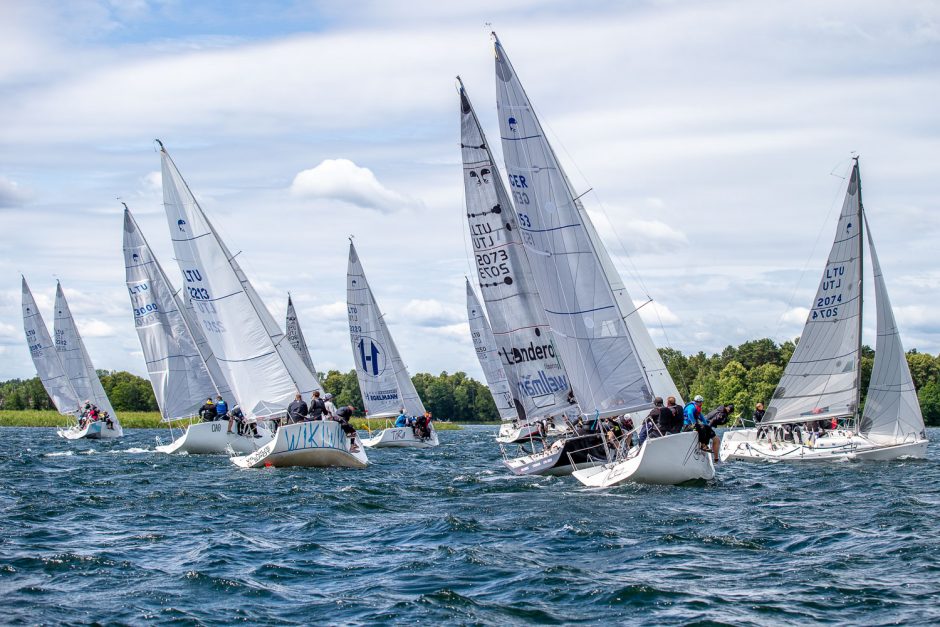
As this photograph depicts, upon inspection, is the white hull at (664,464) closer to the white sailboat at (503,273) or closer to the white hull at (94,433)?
the white sailboat at (503,273)

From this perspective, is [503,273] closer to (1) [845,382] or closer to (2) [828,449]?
(2) [828,449]

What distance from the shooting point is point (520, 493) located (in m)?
20.6

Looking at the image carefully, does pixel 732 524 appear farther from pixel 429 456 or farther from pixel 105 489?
pixel 429 456

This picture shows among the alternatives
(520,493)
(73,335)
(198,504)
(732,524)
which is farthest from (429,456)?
(73,335)

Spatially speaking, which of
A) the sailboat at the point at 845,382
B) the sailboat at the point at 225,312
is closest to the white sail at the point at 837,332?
the sailboat at the point at 845,382

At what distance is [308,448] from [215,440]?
400 inches

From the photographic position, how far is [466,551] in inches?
535

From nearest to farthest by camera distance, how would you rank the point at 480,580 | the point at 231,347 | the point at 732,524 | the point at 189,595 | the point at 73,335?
the point at 189,595 → the point at 480,580 → the point at 732,524 → the point at 231,347 → the point at 73,335

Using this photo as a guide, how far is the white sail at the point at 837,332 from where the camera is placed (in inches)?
1201

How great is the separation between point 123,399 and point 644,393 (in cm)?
8390

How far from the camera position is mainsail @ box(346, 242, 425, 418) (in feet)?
146

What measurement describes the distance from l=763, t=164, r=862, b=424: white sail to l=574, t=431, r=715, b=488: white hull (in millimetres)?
11549

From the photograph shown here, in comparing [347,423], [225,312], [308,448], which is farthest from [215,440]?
[308,448]

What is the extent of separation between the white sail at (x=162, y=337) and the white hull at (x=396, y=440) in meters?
6.71
